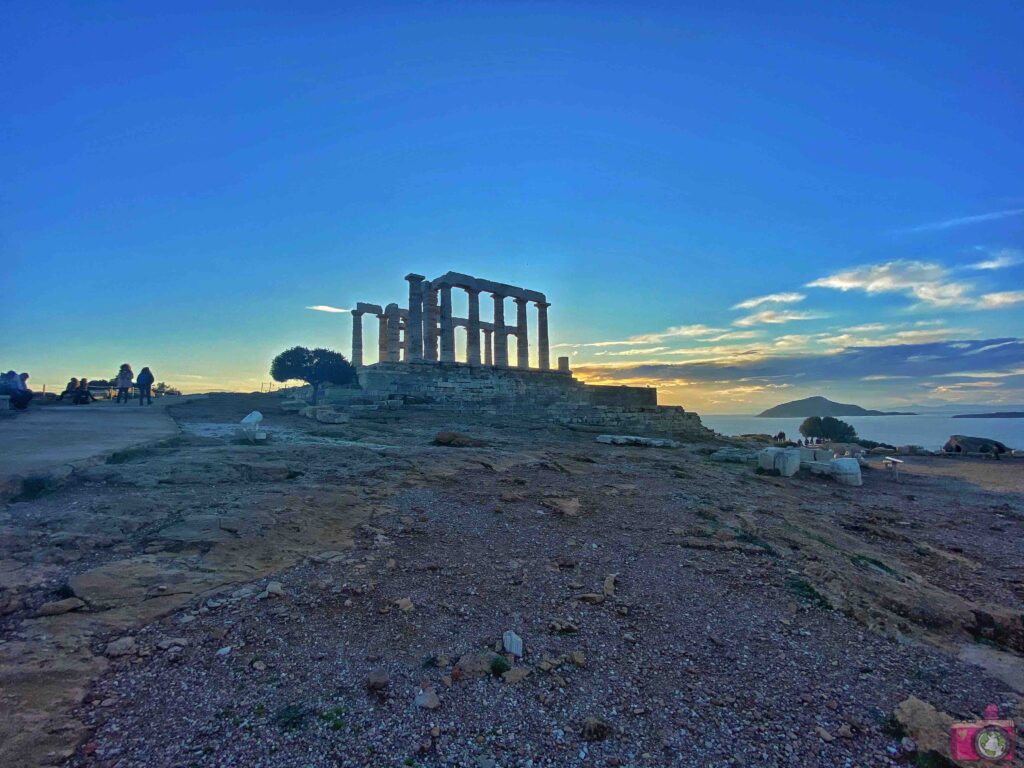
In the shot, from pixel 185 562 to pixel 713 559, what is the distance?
16.5 ft

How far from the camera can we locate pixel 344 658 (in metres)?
3.44

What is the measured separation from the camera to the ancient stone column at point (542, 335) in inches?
1315

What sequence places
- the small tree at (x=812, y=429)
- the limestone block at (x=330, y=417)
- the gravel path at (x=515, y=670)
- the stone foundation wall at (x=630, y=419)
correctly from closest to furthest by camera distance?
1. the gravel path at (x=515, y=670)
2. the limestone block at (x=330, y=417)
3. the stone foundation wall at (x=630, y=419)
4. the small tree at (x=812, y=429)

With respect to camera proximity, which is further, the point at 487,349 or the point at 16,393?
the point at 487,349

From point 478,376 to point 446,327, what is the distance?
457cm

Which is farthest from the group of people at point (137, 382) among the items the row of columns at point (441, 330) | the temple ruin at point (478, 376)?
the row of columns at point (441, 330)

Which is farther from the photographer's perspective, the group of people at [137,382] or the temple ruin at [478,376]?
the temple ruin at [478,376]

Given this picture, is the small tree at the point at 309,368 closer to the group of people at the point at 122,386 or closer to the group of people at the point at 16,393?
the group of people at the point at 122,386

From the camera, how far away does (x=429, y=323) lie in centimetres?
2819

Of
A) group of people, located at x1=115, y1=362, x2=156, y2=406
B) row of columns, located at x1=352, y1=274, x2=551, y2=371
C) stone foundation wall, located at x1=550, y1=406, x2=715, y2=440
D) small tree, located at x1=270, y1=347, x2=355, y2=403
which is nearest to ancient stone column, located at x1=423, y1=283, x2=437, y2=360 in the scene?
row of columns, located at x1=352, y1=274, x2=551, y2=371

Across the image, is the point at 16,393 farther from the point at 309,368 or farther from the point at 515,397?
the point at 515,397

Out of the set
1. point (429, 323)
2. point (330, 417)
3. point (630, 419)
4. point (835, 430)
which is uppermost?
point (429, 323)

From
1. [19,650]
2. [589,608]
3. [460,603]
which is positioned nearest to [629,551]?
[589,608]

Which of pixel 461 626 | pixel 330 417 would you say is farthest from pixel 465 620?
pixel 330 417
